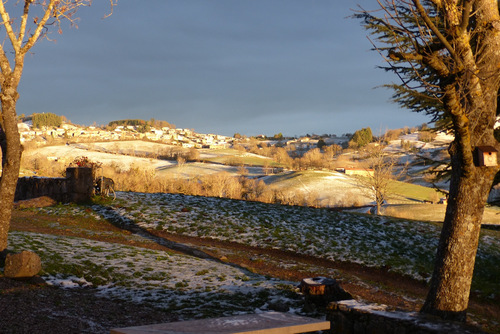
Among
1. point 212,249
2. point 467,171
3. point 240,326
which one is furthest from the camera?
point 212,249

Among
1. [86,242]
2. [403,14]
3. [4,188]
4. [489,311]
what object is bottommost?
[489,311]

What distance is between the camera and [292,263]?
50.1 feet


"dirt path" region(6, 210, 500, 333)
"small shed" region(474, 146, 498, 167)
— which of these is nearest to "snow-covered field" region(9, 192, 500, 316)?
"dirt path" region(6, 210, 500, 333)

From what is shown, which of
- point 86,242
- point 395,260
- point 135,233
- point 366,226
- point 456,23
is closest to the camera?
point 456,23

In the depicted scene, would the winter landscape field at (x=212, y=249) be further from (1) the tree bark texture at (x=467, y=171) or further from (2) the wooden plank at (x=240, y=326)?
(1) the tree bark texture at (x=467, y=171)

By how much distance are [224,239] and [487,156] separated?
12.8m

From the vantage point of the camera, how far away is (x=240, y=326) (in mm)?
5473

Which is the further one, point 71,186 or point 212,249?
point 71,186

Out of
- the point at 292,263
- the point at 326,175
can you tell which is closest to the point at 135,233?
the point at 292,263

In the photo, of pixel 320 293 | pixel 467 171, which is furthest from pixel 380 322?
pixel 320 293

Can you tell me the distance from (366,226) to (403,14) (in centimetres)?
1052

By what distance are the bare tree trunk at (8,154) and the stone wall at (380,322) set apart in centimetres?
Answer: 826

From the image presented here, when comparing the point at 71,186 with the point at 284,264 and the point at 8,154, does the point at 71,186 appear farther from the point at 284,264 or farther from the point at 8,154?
the point at 284,264

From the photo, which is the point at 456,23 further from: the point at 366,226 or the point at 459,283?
the point at 366,226
